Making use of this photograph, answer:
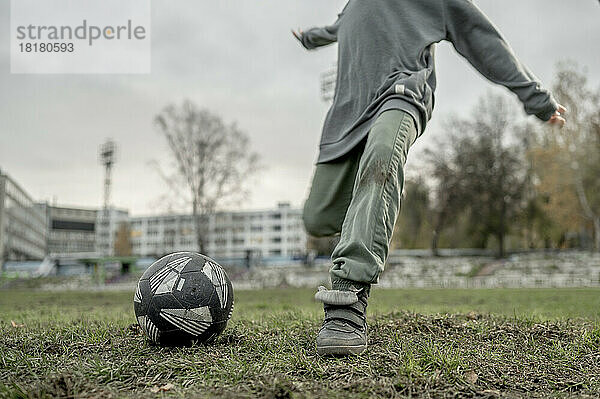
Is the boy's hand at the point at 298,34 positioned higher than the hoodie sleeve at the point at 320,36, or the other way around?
the boy's hand at the point at 298,34

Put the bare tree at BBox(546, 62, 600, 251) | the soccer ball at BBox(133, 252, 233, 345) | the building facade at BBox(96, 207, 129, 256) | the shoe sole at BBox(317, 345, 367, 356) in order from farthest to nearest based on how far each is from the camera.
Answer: the building facade at BBox(96, 207, 129, 256)
the bare tree at BBox(546, 62, 600, 251)
the soccer ball at BBox(133, 252, 233, 345)
the shoe sole at BBox(317, 345, 367, 356)

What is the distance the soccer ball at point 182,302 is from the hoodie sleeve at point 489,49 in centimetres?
222

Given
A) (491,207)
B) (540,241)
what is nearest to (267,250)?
(540,241)

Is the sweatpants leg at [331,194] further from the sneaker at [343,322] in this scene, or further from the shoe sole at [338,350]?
the shoe sole at [338,350]

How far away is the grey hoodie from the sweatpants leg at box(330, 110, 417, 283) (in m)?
0.16

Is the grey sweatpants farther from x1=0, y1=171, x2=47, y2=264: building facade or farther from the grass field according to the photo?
x1=0, y1=171, x2=47, y2=264: building facade

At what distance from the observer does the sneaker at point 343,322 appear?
279 cm

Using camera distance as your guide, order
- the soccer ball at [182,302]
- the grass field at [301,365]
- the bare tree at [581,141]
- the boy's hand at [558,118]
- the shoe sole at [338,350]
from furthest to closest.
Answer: the bare tree at [581,141], the boy's hand at [558,118], the soccer ball at [182,302], the shoe sole at [338,350], the grass field at [301,365]

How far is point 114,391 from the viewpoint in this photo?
219cm

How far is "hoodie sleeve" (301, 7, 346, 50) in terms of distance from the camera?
4.10m

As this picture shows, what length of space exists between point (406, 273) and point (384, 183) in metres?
32.3

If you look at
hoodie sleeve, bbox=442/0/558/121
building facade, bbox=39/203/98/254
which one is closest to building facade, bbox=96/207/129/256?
building facade, bbox=39/203/98/254

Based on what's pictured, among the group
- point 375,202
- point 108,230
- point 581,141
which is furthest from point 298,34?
point 108,230

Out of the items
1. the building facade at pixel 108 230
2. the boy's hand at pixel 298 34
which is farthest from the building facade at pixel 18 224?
the boy's hand at pixel 298 34
